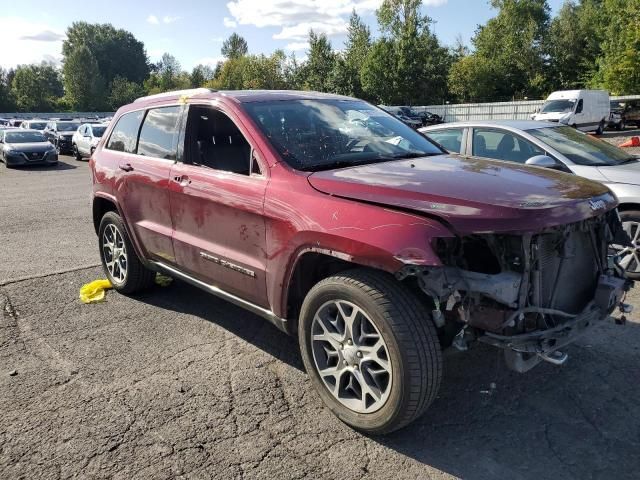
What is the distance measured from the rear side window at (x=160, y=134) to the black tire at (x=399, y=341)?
2.15m

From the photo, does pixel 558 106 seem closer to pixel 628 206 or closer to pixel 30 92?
pixel 628 206

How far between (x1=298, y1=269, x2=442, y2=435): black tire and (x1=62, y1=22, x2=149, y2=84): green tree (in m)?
114

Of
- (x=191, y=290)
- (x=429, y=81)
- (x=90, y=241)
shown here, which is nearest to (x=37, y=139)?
(x=90, y=241)

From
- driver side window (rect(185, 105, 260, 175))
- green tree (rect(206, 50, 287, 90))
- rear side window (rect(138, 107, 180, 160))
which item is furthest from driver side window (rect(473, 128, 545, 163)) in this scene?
green tree (rect(206, 50, 287, 90))

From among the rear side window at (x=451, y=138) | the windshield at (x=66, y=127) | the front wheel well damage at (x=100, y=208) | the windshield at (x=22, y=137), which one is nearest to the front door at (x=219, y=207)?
the front wheel well damage at (x=100, y=208)

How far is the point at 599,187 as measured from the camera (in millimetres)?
3395

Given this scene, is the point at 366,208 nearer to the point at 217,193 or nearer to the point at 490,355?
the point at 217,193

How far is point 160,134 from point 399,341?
9.46 ft

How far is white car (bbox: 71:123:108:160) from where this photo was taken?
22016 millimetres

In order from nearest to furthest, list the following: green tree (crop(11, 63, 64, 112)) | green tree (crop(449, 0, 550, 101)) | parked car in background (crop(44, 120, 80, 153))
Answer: parked car in background (crop(44, 120, 80, 153)) → green tree (crop(449, 0, 550, 101)) → green tree (crop(11, 63, 64, 112))

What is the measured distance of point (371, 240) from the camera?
2.81 m

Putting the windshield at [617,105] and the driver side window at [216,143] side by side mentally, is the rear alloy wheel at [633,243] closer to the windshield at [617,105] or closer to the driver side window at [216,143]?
the driver side window at [216,143]

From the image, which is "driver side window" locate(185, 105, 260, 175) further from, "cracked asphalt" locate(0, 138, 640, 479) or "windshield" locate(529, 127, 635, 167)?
"windshield" locate(529, 127, 635, 167)

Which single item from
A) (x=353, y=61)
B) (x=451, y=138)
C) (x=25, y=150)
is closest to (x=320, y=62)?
(x=353, y=61)
